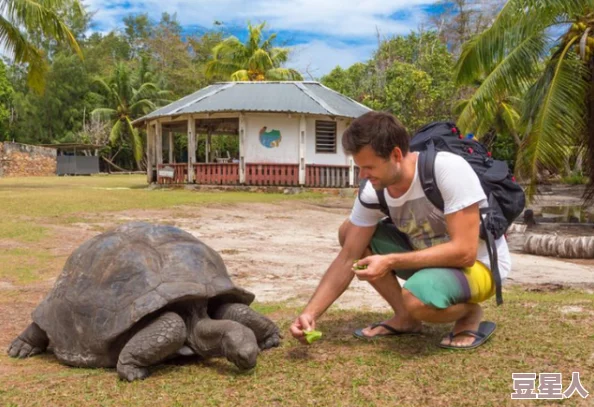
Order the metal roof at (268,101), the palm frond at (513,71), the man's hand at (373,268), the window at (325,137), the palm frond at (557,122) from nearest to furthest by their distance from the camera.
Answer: the man's hand at (373,268), the palm frond at (557,122), the palm frond at (513,71), the metal roof at (268,101), the window at (325,137)

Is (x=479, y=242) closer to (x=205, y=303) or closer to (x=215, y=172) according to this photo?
(x=205, y=303)

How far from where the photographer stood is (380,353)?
3.63 metres

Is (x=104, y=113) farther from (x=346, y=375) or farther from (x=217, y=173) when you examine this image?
(x=346, y=375)

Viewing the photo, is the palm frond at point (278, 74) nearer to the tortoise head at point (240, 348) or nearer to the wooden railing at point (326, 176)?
the wooden railing at point (326, 176)

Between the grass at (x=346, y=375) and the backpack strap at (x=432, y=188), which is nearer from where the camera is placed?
the grass at (x=346, y=375)

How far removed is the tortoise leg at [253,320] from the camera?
→ 3869 millimetres

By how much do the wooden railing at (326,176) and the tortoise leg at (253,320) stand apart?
19361 mm

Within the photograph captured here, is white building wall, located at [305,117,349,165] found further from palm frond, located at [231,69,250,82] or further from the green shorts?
the green shorts

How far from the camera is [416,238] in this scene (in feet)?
12.0

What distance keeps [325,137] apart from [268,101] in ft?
9.45

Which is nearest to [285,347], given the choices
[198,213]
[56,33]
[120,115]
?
[198,213]

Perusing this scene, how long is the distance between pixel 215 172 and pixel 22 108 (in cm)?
3414

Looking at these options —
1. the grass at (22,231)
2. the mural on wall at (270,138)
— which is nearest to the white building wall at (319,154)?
the mural on wall at (270,138)

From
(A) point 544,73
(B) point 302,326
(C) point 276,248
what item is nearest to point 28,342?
(B) point 302,326
